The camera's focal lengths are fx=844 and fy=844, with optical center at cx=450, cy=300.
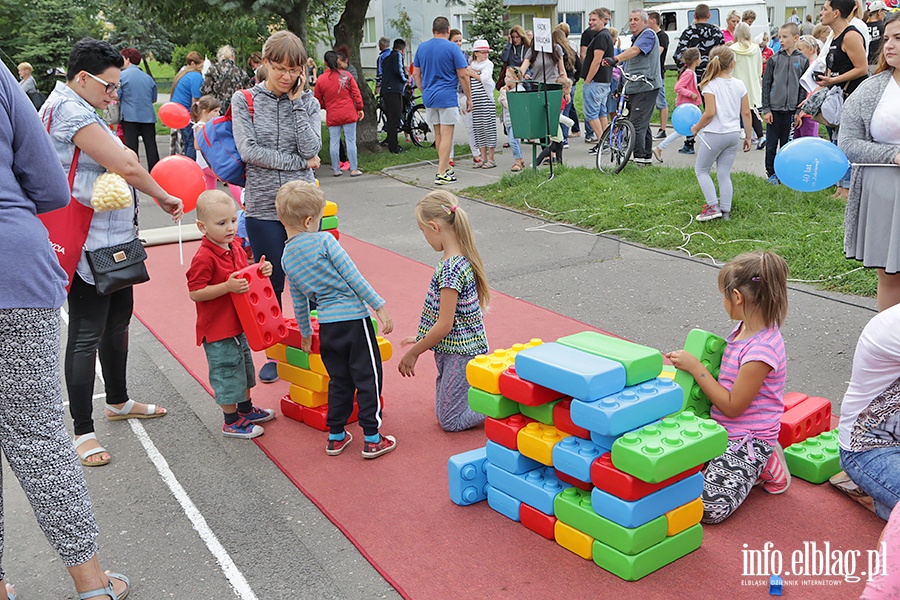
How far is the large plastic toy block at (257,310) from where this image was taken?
14.8 feet

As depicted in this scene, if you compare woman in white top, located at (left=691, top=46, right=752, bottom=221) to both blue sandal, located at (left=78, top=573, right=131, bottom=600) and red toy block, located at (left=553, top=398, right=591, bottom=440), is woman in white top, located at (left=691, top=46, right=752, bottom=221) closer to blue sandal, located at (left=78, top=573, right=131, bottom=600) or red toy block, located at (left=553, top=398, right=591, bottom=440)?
red toy block, located at (left=553, top=398, right=591, bottom=440)

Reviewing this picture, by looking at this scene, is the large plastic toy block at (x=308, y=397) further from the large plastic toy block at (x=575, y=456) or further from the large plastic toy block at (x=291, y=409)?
the large plastic toy block at (x=575, y=456)

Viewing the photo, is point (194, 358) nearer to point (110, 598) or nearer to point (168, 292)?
point (168, 292)

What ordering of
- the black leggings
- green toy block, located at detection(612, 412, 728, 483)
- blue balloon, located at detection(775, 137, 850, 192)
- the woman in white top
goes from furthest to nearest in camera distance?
the woman in white top
blue balloon, located at detection(775, 137, 850, 192)
the black leggings
green toy block, located at detection(612, 412, 728, 483)

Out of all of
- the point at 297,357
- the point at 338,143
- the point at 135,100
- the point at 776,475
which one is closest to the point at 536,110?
the point at 338,143

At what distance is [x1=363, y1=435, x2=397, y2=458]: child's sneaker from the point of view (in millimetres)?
4427

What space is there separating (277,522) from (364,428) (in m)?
0.73

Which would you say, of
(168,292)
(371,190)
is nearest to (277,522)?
(168,292)

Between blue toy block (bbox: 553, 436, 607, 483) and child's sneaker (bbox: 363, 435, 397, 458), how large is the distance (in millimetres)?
1266

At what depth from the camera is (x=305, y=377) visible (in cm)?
486

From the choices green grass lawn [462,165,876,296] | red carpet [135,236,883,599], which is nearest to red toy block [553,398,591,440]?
red carpet [135,236,883,599]

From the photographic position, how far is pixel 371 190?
1266cm

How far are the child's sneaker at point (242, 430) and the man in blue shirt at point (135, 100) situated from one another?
34.0 feet

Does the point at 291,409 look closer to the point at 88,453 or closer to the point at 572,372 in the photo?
the point at 88,453
